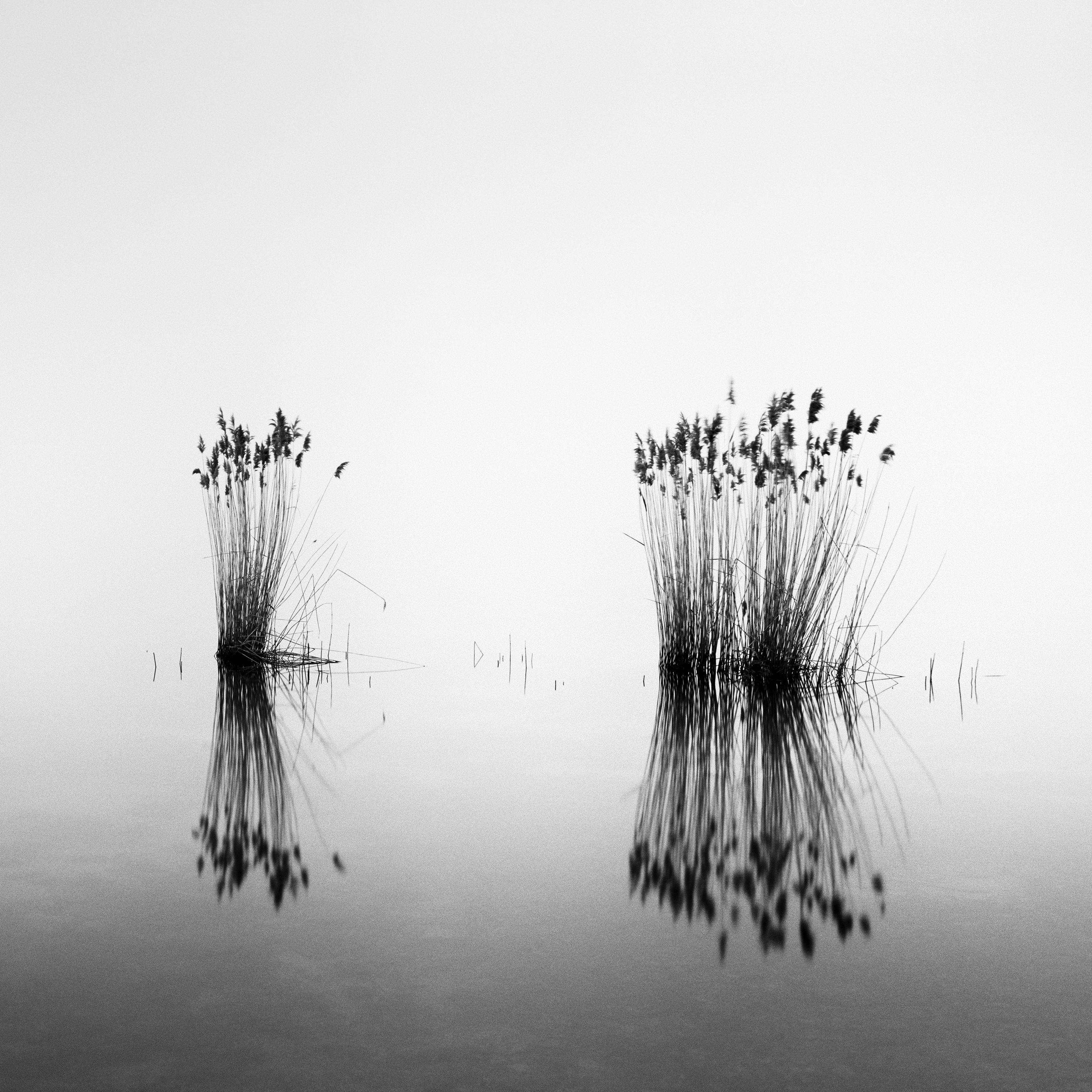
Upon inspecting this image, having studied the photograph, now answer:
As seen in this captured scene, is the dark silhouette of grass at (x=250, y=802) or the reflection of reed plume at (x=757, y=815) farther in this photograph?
the dark silhouette of grass at (x=250, y=802)

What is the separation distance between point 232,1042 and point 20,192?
33.4 feet

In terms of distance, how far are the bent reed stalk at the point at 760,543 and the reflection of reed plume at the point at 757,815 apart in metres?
0.39

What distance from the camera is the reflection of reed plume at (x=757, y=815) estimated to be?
1.75m

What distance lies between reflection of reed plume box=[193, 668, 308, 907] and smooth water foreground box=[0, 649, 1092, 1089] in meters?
0.03

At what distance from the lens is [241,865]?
1963 mm

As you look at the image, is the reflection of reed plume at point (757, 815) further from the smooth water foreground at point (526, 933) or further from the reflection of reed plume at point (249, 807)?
the reflection of reed plume at point (249, 807)

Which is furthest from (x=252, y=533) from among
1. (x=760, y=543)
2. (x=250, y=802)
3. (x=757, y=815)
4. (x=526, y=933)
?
(x=526, y=933)

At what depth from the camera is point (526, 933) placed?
63.2 inches

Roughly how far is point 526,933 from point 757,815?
83cm

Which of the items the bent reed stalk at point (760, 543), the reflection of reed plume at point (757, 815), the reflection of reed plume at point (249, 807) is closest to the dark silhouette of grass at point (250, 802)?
the reflection of reed plume at point (249, 807)

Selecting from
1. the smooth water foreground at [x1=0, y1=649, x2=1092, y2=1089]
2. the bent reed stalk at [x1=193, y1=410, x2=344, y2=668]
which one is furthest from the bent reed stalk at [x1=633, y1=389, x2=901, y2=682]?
the bent reed stalk at [x1=193, y1=410, x2=344, y2=668]

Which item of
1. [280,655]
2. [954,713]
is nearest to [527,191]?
[280,655]

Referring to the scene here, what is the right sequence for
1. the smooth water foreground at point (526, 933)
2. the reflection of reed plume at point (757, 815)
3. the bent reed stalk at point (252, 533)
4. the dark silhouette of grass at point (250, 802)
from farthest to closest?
the bent reed stalk at point (252, 533), the dark silhouette of grass at point (250, 802), the reflection of reed plume at point (757, 815), the smooth water foreground at point (526, 933)

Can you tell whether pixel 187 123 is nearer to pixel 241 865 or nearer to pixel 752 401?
pixel 752 401
